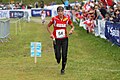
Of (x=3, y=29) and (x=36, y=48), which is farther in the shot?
(x=3, y=29)

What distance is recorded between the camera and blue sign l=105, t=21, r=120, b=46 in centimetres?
1925

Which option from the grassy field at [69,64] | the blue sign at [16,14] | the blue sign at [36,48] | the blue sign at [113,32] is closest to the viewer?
the grassy field at [69,64]

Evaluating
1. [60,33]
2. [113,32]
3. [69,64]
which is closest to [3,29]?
[113,32]

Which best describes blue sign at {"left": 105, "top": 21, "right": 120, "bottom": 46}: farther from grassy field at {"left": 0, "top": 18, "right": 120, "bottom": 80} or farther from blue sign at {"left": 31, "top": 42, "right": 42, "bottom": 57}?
blue sign at {"left": 31, "top": 42, "right": 42, "bottom": 57}

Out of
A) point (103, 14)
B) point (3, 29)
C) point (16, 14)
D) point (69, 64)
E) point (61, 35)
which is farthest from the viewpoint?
point (16, 14)

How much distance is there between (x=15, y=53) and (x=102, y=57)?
13.1ft

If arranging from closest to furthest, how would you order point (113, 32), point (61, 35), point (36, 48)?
1. point (61, 35)
2. point (36, 48)
3. point (113, 32)

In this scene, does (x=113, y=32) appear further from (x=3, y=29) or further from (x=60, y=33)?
(x=60, y=33)

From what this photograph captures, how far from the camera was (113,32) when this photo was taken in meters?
20.5

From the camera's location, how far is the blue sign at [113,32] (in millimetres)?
19250

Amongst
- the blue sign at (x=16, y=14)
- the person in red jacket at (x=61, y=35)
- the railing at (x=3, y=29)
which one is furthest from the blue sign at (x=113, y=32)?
the blue sign at (x=16, y=14)

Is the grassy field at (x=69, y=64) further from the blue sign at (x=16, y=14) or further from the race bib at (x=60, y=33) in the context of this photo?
the blue sign at (x=16, y=14)

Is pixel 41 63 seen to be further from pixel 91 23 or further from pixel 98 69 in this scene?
pixel 91 23

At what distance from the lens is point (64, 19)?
12.6 metres
